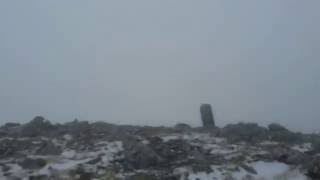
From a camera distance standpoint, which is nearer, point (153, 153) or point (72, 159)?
point (72, 159)

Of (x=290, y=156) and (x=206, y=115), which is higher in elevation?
(x=206, y=115)

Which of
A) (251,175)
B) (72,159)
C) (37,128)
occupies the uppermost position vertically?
(37,128)

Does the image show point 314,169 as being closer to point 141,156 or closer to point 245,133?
point 245,133

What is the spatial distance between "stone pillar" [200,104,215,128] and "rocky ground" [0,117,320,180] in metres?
1.64

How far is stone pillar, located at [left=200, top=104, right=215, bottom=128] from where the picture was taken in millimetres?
20312

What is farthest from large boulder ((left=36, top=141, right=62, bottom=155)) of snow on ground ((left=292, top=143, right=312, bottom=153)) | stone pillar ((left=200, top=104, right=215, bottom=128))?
snow on ground ((left=292, top=143, right=312, bottom=153))

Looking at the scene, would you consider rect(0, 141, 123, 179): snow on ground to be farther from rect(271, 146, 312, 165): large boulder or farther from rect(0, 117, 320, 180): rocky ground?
rect(271, 146, 312, 165): large boulder

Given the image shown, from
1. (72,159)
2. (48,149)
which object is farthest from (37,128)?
(72,159)

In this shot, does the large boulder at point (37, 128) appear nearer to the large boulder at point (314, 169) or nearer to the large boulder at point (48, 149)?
the large boulder at point (48, 149)

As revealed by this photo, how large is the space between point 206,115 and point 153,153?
19.4ft

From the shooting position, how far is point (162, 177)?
1365 cm

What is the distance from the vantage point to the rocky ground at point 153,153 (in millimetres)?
13844

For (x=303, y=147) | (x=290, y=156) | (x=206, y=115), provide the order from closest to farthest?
(x=290, y=156), (x=303, y=147), (x=206, y=115)

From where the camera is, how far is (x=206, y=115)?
20469mm
